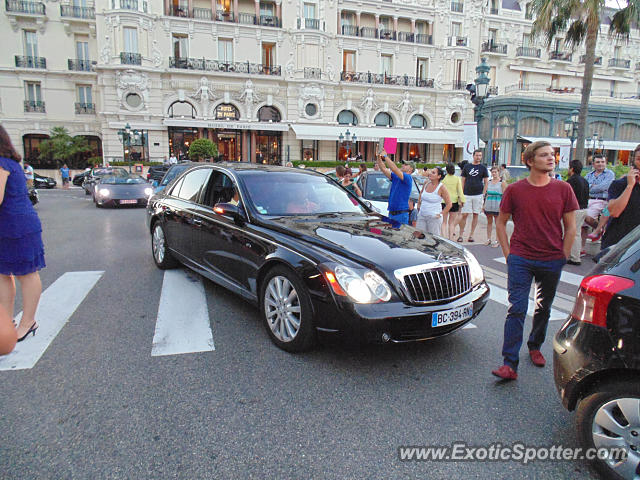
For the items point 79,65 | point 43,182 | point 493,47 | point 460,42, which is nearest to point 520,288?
point 43,182

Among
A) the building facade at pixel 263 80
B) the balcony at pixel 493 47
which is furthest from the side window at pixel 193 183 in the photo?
the balcony at pixel 493 47

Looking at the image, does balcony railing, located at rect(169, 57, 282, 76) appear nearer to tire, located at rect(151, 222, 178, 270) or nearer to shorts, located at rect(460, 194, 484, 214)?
shorts, located at rect(460, 194, 484, 214)

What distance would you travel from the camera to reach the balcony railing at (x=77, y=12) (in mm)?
35625

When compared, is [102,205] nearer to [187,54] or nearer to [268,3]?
[187,54]

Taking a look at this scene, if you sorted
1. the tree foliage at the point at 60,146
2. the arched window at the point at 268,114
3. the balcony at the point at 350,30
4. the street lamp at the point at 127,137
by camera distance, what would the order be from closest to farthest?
the street lamp at the point at 127,137, the tree foliage at the point at 60,146, the arched window at the point at 268,114, the balcony at the point at 350,30

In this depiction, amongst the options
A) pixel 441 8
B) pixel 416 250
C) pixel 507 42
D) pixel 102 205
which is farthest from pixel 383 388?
pixel 507 42

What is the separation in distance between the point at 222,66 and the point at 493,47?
25.4 metres

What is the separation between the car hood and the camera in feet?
12.0

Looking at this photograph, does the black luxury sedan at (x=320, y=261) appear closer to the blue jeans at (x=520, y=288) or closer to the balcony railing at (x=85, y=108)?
the blue jeans at (x=520, y=288)

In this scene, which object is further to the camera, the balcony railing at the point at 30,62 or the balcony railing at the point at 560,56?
the balcony railing at the point at 560,56

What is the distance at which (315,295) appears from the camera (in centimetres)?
354

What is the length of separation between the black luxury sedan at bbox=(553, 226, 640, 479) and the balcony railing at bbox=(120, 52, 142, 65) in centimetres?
3650

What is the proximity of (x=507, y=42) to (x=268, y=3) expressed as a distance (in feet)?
75.6

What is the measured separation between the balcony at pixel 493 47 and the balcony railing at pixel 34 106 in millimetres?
39161
